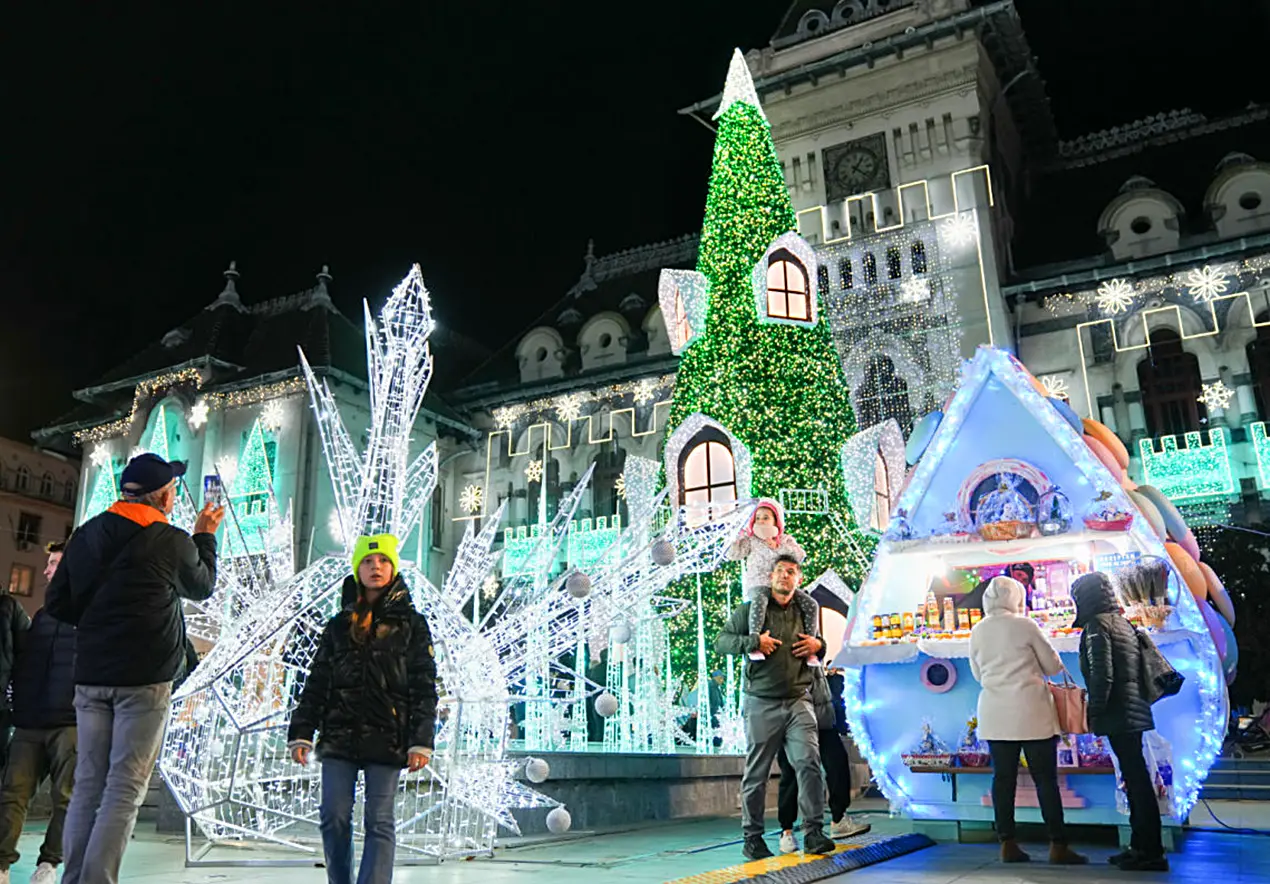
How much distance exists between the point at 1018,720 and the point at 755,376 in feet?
31.0

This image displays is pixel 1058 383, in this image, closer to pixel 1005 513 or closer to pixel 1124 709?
pixel 1005 513

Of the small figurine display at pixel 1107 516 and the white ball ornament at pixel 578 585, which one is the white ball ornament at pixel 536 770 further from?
the small figurine display at pixel 1107 516

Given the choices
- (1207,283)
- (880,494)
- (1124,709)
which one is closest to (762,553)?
(1124,709)

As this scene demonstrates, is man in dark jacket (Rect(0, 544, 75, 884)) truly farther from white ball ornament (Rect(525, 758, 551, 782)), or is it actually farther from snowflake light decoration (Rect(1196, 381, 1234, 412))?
snowflake light decoration (Rect(1196, 381, 1234, 412))

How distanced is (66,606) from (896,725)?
19.6 feet

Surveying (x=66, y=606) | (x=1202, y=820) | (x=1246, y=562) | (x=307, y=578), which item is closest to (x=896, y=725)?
(x=1202, y=820)

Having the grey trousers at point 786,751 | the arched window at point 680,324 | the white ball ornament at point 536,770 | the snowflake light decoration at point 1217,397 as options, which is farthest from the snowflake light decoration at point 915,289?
the grey trousers at point 786,751

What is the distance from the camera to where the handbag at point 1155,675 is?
6.21m

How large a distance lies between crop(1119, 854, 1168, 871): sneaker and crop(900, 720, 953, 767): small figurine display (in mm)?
1530

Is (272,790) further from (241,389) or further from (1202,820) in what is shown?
(241,389)

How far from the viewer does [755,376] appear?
15.3 m

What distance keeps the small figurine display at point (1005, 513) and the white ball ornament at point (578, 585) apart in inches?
132

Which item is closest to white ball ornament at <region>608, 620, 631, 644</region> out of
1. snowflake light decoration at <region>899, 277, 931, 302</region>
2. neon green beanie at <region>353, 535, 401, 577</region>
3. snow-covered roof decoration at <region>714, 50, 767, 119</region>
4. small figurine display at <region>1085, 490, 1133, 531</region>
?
small figurine display at <region>1085, 490, 1133, 531</region>

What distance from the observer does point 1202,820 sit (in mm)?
8859
